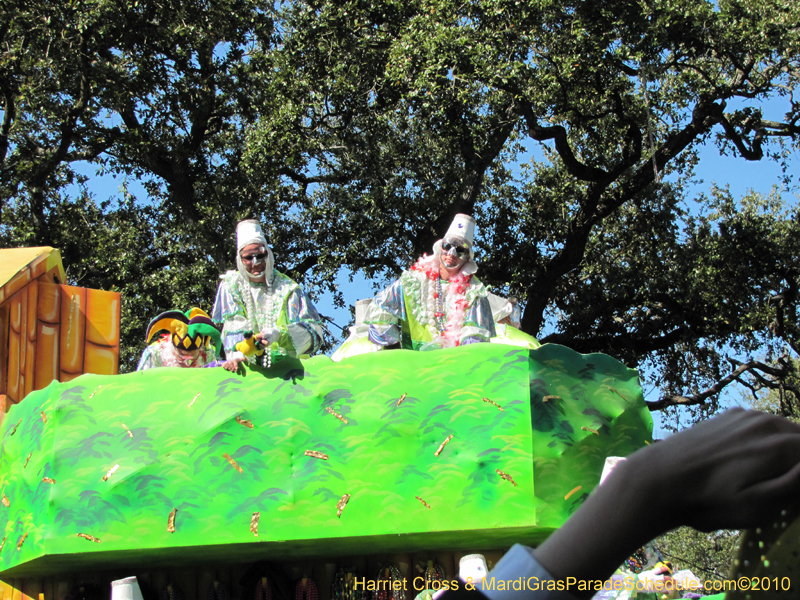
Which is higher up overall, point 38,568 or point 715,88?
point 715,88

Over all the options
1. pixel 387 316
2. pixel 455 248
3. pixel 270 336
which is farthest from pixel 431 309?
pixel 270 336

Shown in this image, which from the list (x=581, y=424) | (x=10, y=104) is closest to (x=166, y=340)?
(x=581, y=424)

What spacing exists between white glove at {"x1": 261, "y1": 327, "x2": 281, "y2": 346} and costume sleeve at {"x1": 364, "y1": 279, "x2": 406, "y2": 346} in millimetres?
680

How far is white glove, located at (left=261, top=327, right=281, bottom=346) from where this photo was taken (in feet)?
14.7

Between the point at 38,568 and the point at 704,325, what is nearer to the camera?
the point at 38,568

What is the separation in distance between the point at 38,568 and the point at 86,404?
0.99 metres

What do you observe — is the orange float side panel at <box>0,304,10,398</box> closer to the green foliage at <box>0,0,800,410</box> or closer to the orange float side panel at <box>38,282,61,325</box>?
the orange float side panel at <box>38,282,61,325</box>

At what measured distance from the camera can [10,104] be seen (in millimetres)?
10336

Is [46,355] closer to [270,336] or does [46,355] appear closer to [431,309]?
[270,336]

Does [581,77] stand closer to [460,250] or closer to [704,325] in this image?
[704,325]

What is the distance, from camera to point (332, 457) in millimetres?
4305

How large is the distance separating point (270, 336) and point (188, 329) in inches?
37.4

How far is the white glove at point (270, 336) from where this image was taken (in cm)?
447

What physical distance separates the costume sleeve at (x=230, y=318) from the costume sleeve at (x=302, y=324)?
0.81 ft
